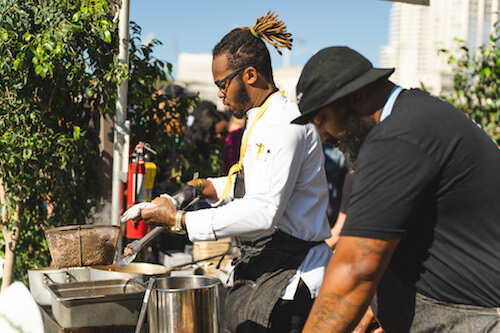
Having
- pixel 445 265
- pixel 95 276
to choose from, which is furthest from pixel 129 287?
pixel 445 265

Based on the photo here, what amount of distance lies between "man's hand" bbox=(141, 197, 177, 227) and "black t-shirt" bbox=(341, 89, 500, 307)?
116 centimetres

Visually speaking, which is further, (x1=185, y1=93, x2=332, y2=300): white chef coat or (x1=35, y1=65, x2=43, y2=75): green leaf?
(x1=35, y1=65, x2=43, y2=75): green leaf

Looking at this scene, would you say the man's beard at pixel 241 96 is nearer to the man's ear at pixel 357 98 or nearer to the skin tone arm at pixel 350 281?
the man's ear at pixel 357 98

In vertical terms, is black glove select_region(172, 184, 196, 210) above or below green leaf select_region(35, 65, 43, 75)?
below

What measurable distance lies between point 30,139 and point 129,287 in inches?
55.6

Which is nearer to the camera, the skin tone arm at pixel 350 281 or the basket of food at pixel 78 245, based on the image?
the skin tone arm at pixel 350 281

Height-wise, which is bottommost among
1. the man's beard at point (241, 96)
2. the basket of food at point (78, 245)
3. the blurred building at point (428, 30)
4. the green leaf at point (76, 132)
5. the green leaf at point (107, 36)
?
the basket of food at point (78, 245)

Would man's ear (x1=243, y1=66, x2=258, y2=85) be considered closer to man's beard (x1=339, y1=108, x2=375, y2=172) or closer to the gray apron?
the gray apron

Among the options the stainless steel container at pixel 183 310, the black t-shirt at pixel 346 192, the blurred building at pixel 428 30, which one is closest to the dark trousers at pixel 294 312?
the stainless steel container at pixel 183 310

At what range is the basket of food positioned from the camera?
2691 millimetres

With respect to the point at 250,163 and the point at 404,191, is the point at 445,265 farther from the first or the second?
the point at 250,163

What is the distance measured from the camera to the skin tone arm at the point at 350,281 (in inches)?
62.0

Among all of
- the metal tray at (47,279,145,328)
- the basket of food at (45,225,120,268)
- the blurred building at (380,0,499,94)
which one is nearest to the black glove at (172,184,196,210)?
the basket of food at (45,225,120,268)

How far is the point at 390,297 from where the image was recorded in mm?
1866
